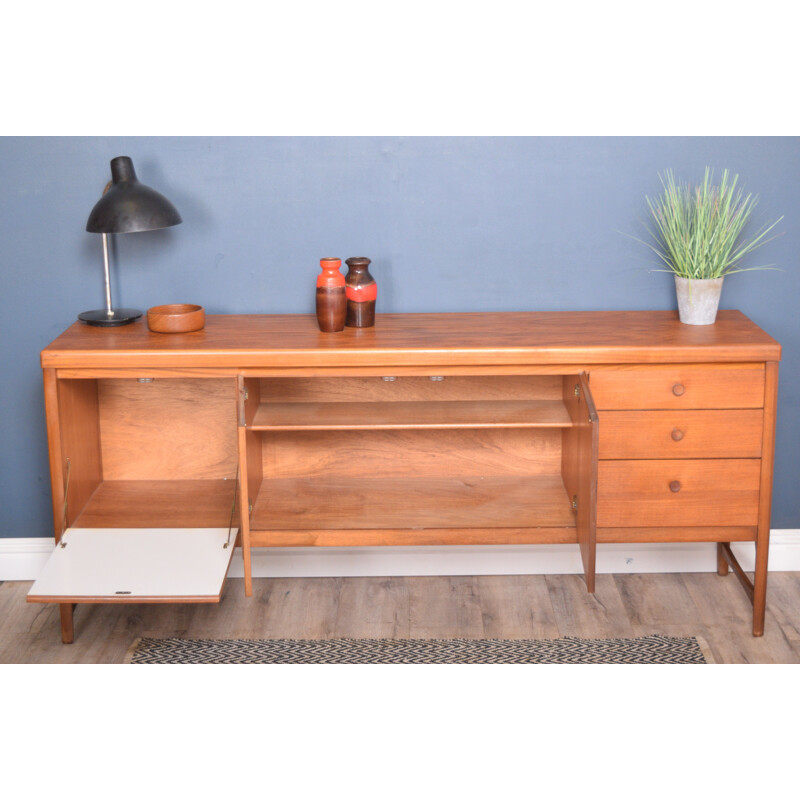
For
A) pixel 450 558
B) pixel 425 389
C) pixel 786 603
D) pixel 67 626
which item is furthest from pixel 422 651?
pixel 786 603

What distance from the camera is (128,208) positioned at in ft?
9.88

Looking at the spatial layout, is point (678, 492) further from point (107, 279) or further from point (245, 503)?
point (107, 279)

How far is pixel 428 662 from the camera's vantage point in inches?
121

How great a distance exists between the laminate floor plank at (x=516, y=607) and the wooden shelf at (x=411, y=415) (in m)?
0.66

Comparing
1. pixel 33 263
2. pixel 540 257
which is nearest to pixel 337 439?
pixel 540 257

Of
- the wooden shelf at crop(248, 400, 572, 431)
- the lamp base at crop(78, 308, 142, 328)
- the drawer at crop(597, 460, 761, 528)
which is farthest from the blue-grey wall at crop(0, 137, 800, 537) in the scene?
the drawer at crop(597, 460, 761, 528)

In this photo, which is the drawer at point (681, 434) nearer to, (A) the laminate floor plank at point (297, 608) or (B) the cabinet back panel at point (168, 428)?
(A) the laminate floor plank at point (297, 608)

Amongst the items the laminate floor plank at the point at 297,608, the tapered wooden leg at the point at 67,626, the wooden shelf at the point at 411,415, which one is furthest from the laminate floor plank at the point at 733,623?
the tapered wooden leg at the point at 67,626

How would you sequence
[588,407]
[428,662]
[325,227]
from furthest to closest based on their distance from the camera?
[325,227]
[428,662]
[588,407]

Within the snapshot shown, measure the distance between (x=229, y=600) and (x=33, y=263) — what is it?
1.34 m

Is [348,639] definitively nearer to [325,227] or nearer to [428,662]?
[428,662]

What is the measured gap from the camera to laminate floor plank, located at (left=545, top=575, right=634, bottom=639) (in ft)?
10.6

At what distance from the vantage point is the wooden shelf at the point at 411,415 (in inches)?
120

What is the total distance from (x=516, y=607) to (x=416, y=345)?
1.03m
